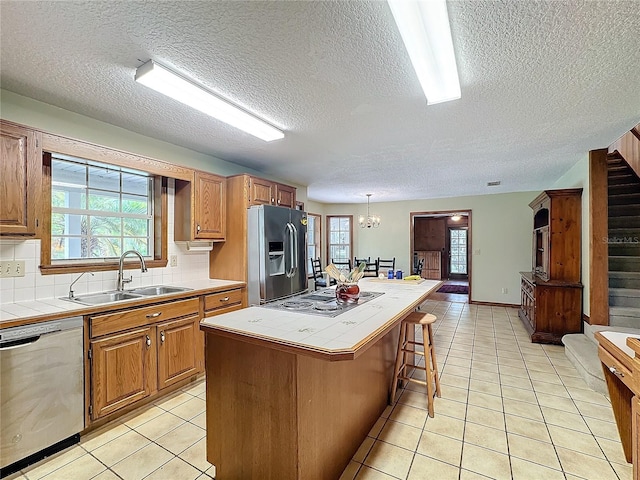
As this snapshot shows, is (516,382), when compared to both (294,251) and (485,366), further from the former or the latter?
(294,251)

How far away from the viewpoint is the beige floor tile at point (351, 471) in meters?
1.67

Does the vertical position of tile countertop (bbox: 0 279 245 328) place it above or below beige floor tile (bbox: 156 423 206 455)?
above

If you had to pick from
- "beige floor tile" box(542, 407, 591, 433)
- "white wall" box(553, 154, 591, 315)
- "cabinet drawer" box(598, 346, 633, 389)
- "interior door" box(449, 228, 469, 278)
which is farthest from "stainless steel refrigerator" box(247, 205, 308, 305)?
"interior door" box(449, 228, 469, 278)

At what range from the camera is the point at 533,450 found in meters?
1.89

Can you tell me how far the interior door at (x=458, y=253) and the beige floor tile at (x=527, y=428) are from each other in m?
9.31

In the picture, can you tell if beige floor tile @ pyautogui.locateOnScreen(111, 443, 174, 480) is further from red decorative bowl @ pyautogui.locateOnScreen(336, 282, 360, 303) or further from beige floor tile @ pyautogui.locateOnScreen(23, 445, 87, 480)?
red decorative bowl @ pyautogui.locateOnScreen(336, 282, 360, 303)

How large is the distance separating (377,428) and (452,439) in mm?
493

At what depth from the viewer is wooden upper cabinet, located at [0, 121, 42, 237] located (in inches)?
74.8

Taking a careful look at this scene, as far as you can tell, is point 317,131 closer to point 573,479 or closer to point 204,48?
point 204,48

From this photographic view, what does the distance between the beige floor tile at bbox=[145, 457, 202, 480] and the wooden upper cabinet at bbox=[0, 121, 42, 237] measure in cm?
175

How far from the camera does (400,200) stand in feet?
23.7

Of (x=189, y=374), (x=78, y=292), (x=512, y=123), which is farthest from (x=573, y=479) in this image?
(x=78, y=292)

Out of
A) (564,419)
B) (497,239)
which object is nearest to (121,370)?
(564,419)

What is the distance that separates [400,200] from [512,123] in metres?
4.60
